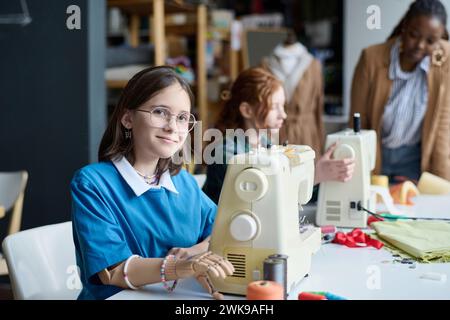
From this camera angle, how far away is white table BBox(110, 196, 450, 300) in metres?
1.10

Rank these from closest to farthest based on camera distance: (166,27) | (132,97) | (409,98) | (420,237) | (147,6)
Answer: (132,97) → (420,237) → (409,98) → (147,6) → (166,27)

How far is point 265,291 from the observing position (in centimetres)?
96

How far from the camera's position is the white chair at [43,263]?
56.9 inches

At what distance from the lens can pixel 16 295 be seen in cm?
145

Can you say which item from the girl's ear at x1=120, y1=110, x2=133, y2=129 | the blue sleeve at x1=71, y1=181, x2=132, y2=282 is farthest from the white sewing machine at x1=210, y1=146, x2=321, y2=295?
the girl's ear at x1=120, y1=110, x2=133, y2=129

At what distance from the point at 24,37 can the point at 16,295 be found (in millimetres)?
1657

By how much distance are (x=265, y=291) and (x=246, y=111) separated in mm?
1082

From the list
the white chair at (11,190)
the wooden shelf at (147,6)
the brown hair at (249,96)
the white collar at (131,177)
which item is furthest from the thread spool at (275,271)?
the wooden shelf at (147,6)

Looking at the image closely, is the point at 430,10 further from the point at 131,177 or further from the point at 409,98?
the point at 131,177

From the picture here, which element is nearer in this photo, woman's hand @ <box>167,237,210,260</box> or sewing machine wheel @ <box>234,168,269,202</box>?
sewing machine wheel @ <box>234,168,269,202</box>

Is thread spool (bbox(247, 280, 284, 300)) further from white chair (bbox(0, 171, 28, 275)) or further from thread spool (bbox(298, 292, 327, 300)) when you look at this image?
white chair (bbox(0, 171, 28, 275))

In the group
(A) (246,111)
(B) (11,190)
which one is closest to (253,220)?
(A) (246,111)

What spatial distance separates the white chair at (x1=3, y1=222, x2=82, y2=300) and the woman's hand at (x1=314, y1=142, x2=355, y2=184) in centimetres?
76

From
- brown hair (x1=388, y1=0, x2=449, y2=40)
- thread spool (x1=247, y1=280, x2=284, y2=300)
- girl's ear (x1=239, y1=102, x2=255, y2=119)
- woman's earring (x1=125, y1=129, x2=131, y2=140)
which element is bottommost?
thread spool (x1=247, y1=280, x2=284, y2=300)
